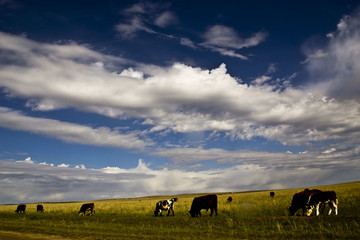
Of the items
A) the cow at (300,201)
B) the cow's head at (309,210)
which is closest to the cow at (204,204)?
the cow at (300,201)

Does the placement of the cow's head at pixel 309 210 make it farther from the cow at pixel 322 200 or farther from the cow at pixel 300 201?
the cow at pixel 300 201

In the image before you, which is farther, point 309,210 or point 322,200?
point 309,210

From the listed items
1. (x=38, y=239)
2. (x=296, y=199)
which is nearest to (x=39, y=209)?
(x=38, y=239)

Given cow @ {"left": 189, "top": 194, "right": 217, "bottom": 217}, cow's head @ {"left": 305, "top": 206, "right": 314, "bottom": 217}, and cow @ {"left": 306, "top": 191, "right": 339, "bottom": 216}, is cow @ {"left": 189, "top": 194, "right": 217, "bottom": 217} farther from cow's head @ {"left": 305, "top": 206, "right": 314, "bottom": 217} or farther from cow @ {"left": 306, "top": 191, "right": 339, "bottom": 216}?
cow @ {"left": 306, "top": 191, "right": 339, "bottom": 216}

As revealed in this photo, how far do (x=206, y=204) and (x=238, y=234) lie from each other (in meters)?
12.2

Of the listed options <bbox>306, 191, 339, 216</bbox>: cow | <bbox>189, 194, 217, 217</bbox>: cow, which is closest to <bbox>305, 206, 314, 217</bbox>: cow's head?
<bbox>306, 191, 339, 216</bbox>: cow

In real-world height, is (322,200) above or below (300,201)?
above

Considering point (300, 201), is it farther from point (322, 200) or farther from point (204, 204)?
point (204, 204)

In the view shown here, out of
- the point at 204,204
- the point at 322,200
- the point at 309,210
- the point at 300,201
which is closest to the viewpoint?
the point at 322,200

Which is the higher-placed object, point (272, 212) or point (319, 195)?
point (319, 195)

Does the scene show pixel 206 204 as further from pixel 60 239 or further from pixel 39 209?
pixel 39 209

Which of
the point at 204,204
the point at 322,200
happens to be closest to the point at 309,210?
the point at 322,200

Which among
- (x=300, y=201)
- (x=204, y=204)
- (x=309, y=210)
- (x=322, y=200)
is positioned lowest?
(x=309, y=210)

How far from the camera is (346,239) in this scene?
12.2 meters
